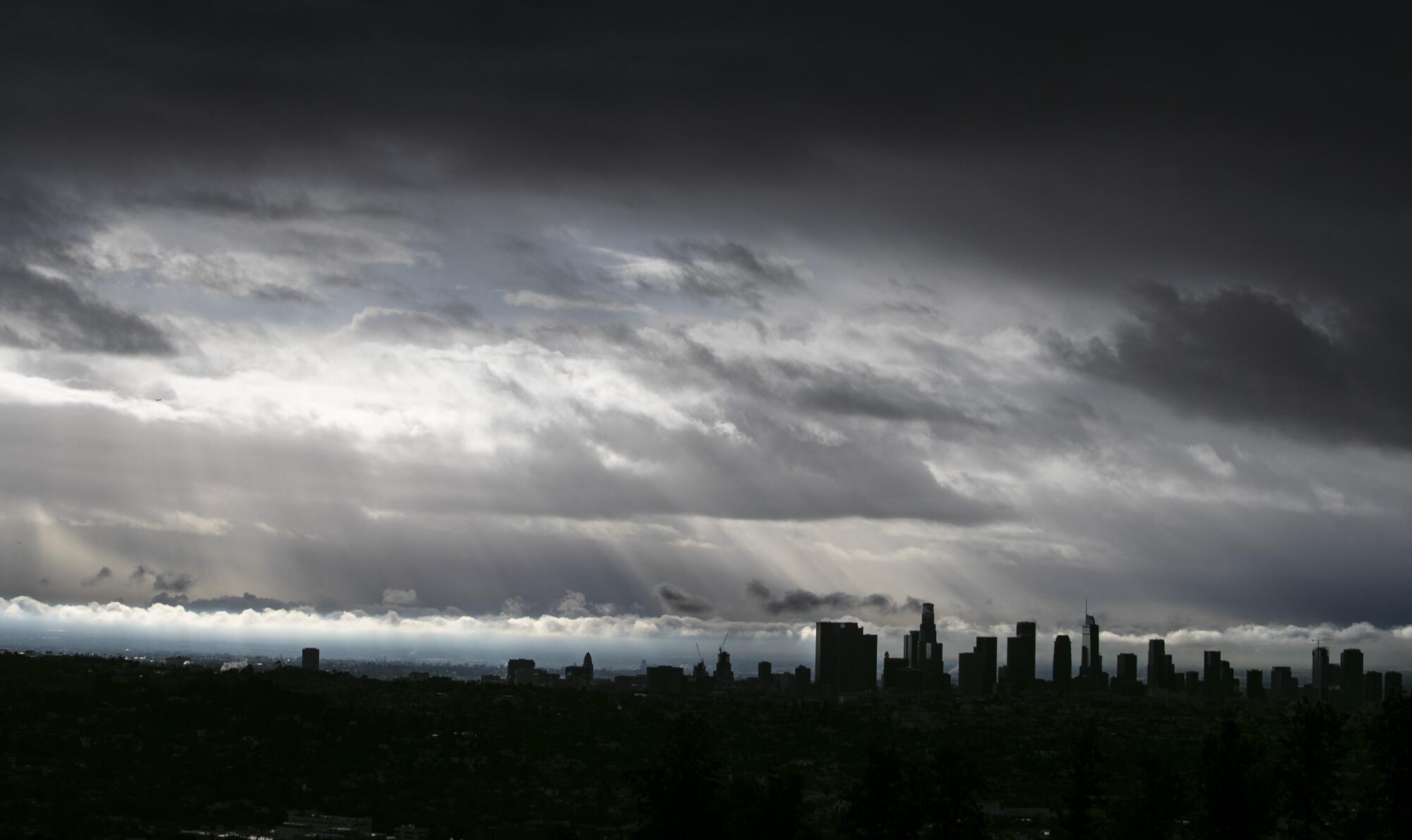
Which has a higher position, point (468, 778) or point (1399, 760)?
point (1399, 760)

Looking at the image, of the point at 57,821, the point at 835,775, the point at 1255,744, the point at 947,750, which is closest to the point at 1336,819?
the point at 1255,744

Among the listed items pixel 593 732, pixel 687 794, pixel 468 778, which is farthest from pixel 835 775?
pixel 687 794

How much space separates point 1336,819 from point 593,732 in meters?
108

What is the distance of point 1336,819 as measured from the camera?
332 feet

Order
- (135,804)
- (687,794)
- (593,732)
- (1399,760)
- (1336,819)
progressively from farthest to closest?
(593,732) < (135,804) < (1336,819) < (1399,760) < (687,794)

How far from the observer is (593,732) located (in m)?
186

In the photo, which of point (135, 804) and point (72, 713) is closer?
point (135, 804)

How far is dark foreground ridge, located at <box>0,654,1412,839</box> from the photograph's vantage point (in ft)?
290

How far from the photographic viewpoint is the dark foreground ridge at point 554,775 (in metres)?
88.4

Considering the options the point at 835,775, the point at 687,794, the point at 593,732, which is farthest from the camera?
the point at 593,732

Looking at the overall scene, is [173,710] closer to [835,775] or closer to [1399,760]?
[835,775]

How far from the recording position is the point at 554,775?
15388 centimetres

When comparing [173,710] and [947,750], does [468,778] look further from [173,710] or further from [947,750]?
[947,750]

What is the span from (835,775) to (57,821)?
316ft
